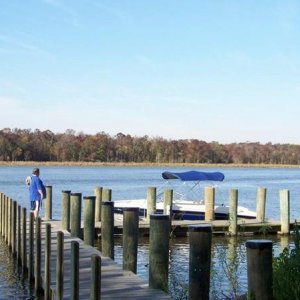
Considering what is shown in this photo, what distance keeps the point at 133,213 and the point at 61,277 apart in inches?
133

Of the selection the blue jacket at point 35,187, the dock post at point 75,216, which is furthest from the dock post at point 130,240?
the blue jacket at point 35,187

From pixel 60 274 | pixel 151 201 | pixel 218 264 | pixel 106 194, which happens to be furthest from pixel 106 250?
pixel 151 201

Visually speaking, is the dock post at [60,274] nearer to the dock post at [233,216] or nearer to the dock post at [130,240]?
the dock post at [130,240]

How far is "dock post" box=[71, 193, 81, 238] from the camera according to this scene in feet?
61.2

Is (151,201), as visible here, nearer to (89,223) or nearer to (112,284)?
(89,223)

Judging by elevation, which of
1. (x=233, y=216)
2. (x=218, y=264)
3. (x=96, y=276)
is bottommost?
(x=218, y=264)

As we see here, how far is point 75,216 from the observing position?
18750 millimetres

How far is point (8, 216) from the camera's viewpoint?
762 inches

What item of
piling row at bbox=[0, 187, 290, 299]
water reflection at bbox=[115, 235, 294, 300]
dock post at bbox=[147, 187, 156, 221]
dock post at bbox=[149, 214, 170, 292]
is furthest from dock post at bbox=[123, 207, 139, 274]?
dock post at bbox=[147, 187, 156, 221]

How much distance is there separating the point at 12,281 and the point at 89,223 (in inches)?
161

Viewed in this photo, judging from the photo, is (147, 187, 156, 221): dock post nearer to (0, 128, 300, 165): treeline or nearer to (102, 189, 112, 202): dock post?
(102, 189, 112, 202): dock post

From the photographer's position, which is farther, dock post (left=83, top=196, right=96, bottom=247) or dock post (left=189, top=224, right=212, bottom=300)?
dock post (left=83, top=196, right=96, bottom=247)

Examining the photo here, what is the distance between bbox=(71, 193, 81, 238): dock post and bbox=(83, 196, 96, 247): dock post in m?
0.71

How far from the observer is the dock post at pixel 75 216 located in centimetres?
1866
